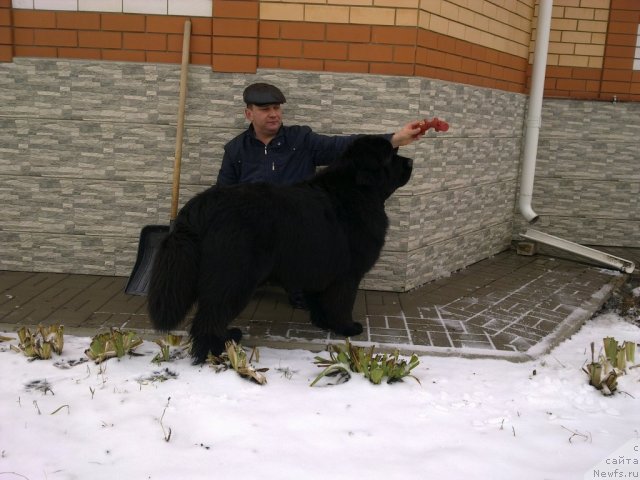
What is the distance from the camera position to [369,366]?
315cm

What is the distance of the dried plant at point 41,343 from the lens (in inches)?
128

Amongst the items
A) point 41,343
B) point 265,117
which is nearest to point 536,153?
point 265,117

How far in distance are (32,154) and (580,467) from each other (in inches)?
191

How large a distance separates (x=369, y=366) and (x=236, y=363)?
769 millimetres

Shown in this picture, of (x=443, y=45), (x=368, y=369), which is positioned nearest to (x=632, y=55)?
(x=443, y=45)

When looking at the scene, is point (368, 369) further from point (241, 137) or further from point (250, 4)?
point (250, 4)

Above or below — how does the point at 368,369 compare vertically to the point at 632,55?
below

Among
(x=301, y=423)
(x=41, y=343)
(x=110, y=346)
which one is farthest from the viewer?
(x=41, y=343)

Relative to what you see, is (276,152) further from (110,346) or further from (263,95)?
(110,346)

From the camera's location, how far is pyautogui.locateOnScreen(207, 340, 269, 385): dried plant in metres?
3.11

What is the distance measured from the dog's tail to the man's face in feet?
4.54

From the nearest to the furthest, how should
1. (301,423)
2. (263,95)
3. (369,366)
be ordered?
(301,423) → (369,366) → (263,95)

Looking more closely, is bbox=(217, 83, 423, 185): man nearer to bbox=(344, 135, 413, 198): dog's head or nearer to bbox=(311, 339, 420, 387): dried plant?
bbox=(344, 135, 413, 198): dog's head

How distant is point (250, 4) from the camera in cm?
455
